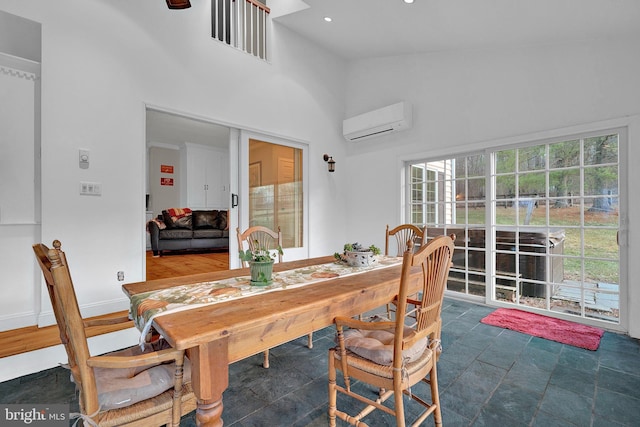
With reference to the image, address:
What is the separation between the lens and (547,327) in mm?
2770

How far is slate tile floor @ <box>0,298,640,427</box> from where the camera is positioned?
5.11 ft

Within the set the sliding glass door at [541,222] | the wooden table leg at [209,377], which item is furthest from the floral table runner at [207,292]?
the sliding glass door at [541,222]

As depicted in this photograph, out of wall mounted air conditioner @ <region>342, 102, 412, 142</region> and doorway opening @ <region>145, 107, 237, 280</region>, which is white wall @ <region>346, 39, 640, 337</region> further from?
doorway opening @ <region>145, 107, 237, 280</region>

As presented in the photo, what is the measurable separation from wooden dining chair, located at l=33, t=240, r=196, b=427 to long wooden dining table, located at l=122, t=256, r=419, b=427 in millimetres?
129

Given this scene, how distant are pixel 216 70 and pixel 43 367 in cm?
316

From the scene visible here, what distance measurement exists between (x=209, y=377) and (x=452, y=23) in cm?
379

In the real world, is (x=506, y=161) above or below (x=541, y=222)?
above

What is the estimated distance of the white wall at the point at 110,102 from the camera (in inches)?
100

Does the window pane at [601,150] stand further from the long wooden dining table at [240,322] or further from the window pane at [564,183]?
the long wooden dining table at [240,322]

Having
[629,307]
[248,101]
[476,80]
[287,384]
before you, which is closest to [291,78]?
[248,101]

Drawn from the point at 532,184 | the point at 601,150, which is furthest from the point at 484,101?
the point at 601,150

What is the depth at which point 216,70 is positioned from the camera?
136 inches

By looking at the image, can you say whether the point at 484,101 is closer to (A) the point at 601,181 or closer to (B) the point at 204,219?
(A) the point at 601,181

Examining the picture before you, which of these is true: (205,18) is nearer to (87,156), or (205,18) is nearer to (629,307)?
(87,156)
